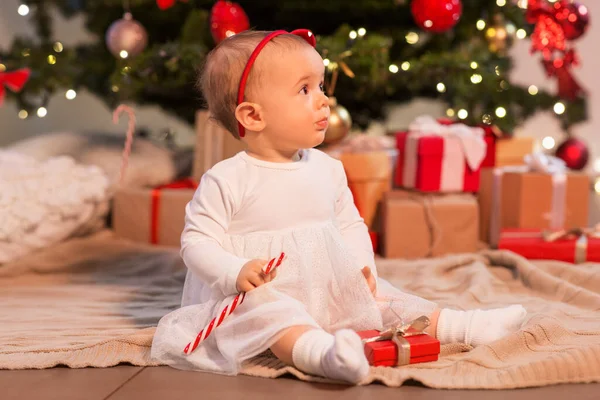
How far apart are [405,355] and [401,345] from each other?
2cm

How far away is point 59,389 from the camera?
111 centimetres

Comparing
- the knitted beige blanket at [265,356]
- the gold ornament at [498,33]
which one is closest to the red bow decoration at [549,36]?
the gold ornament at [498,33]

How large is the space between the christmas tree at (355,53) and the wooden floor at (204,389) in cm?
120

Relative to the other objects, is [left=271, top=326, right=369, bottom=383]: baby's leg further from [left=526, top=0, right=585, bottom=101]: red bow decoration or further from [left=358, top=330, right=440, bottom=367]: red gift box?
[left=526, top=0, right=585, bottom=101]: red bow decoration

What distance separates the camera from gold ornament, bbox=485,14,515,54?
8.66 ft

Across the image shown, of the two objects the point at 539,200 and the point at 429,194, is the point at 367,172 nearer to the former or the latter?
the point at 429,194

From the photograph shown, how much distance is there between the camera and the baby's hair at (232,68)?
50.6 inches

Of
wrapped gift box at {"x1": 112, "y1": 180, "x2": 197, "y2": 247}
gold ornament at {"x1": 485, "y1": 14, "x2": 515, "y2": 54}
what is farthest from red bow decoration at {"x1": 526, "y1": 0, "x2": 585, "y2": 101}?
wrapped gift box at {"x1": 112, "y1": 180, "x2": 197, "y2": 247}

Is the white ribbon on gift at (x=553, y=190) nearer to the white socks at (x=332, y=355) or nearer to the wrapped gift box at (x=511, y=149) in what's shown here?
the wrapped gift box at (x=511, y=149)

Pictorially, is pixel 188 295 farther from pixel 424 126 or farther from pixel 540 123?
pixel 540 123

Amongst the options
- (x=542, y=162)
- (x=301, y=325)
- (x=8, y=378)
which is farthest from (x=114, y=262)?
(x=542, y=162)

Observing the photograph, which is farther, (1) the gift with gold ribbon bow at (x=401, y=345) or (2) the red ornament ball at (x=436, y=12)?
(2) the red ornament ball at (x=436, y=12)

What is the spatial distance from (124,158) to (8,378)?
130 cm

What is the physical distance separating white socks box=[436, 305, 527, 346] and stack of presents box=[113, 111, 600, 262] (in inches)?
32.2
